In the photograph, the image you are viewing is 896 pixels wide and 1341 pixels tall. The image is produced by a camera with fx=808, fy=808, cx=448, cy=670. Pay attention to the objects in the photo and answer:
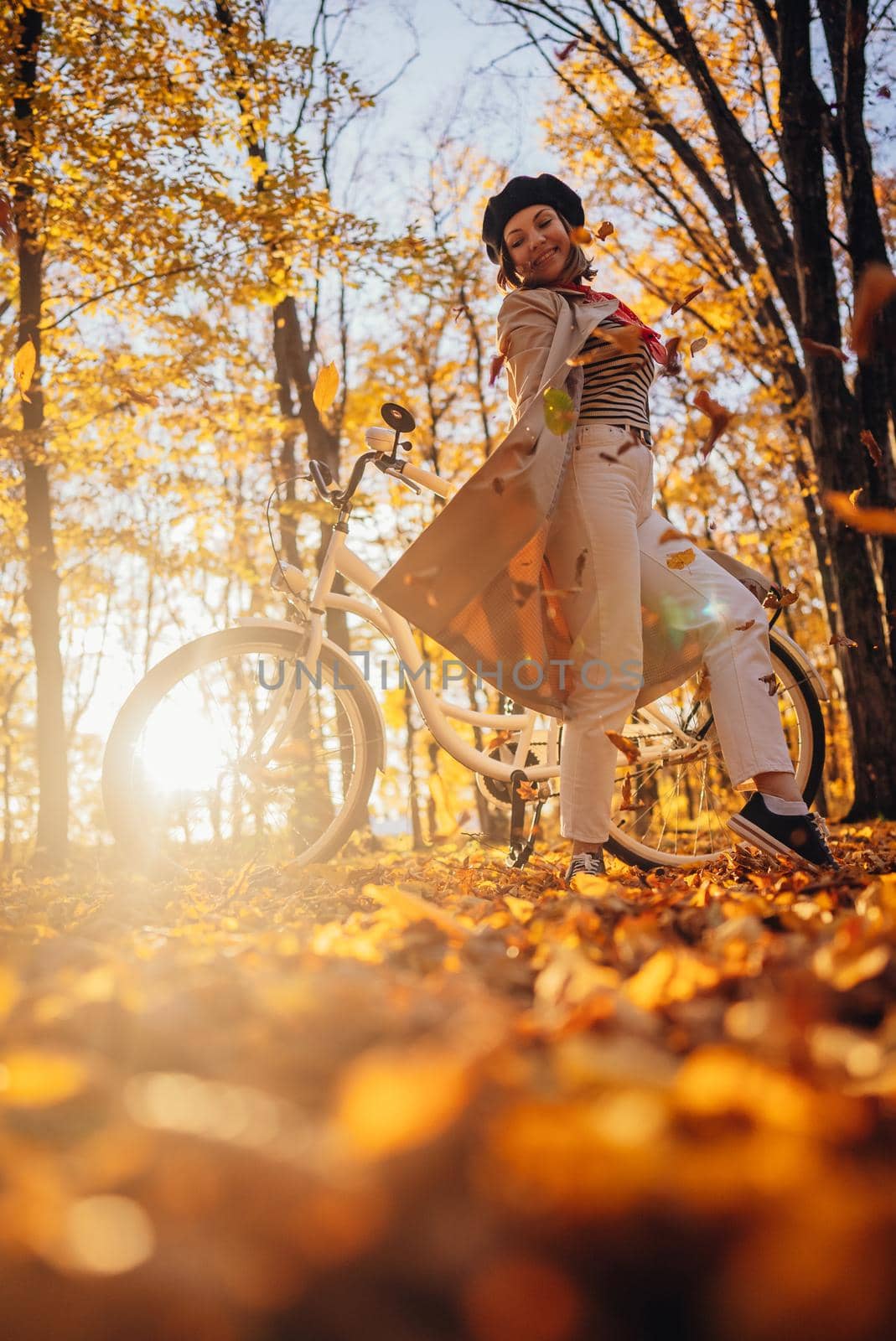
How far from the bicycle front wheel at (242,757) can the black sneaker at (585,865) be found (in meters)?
1.02

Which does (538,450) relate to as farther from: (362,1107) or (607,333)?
(362,1107)

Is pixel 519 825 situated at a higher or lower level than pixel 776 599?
lower

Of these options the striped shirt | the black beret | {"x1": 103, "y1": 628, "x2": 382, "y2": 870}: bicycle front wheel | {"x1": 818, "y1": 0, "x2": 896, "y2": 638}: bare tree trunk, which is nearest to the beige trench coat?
the striped shirt

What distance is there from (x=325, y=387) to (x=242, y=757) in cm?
143

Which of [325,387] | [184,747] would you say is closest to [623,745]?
[325,387]

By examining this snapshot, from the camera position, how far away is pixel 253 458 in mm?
11078

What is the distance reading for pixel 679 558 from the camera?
2.72 meters

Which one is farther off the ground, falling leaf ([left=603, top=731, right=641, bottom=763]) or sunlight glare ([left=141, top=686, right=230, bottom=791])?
sunlight glare ([left=141, top=686, right=230, bottom=791])

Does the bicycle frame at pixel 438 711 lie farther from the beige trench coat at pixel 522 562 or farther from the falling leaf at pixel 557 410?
the falling leaf at pixel 557 410

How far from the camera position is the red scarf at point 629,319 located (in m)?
2.70

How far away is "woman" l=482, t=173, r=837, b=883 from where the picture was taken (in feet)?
8.32

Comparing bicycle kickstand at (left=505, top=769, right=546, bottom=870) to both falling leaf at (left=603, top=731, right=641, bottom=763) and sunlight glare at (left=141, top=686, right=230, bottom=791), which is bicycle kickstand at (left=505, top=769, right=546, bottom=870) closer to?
falling leaf at (left=603, top=731, right=641, bottom=763)

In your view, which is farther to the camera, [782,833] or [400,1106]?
[782,833]

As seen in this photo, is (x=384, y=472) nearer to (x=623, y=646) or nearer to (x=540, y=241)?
(x=540, y=241)
